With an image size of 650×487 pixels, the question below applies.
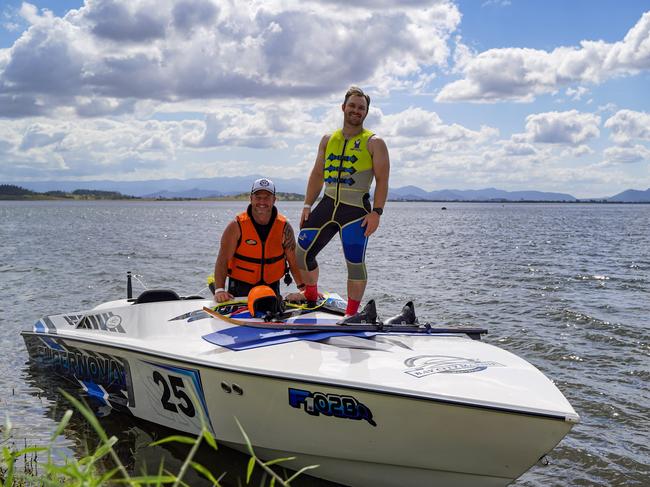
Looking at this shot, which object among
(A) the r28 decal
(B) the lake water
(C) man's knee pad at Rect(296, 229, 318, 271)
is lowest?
(B) the lake water

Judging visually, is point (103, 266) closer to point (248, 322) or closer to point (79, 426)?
point (79, 426)

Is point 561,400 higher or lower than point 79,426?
higher

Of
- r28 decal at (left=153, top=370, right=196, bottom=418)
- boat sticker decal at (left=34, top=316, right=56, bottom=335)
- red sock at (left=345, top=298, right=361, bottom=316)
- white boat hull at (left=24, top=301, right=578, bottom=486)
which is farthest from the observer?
boat sticker decal at (left=34, top=316, right=56, bottom=335)

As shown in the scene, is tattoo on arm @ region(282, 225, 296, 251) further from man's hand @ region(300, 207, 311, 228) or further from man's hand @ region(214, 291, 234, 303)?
man's hand @ region(214, 291, 234, 303)

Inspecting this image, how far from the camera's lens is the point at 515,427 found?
3.95 m

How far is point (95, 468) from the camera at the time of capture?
3062 millimetres

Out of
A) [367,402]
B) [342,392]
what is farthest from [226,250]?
[367,402]

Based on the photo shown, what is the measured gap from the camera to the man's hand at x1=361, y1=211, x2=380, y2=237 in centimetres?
589

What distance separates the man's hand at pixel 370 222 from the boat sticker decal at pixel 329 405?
2023 mm

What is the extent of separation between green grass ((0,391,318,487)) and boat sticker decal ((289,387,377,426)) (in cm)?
47

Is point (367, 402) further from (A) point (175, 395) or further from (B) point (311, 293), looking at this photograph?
(B) point (311, 293)

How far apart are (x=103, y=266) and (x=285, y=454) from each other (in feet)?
52.4

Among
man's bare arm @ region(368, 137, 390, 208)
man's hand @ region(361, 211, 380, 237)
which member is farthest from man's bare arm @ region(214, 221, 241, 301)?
man's bare arm @ region(368, 137, 390, 208)

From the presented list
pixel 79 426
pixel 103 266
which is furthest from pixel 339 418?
pixel 103 266
